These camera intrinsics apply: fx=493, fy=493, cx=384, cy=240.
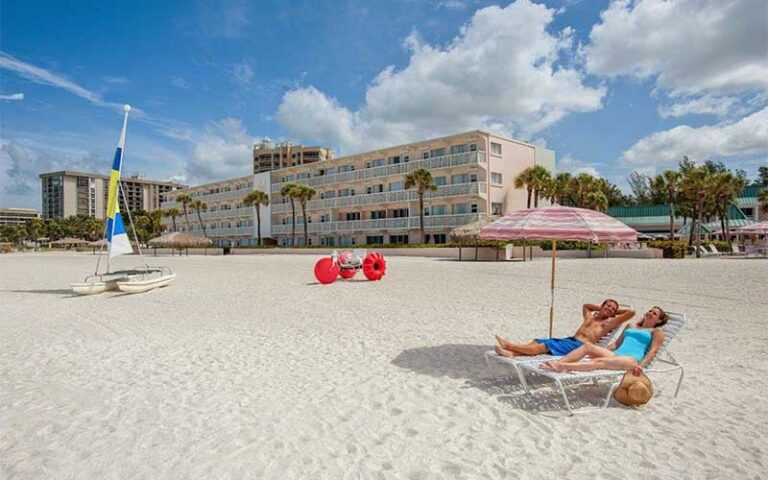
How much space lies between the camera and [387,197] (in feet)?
171

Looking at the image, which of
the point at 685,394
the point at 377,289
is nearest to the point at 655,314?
the point at 685,394

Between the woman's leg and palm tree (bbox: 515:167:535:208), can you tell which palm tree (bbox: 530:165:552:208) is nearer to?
palm tree (bbox: 515:167:535:208)

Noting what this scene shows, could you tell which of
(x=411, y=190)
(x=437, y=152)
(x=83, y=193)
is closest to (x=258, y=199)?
(x=411, y=190)

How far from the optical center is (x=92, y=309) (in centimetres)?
1375

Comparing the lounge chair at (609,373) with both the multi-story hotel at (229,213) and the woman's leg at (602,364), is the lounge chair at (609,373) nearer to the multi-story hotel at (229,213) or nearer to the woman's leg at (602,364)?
the woman's leg at (602,364)

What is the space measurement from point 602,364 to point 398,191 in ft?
152

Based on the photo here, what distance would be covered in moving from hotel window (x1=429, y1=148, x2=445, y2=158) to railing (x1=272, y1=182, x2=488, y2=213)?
3810 mm

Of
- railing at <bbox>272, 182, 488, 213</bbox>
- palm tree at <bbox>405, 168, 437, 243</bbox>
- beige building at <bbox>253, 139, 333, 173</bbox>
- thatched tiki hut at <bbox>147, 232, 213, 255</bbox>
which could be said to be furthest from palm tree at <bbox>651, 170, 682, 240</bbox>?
beige building at <bbox>253, 139, 333, 173</bbox>

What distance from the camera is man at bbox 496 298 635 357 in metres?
6.07

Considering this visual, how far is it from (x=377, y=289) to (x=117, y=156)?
11.3m

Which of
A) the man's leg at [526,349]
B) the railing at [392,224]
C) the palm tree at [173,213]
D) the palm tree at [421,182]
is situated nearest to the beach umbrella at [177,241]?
the railing at [392,224]

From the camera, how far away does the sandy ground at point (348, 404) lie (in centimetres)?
407

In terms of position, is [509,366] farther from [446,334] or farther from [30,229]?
[30,229]

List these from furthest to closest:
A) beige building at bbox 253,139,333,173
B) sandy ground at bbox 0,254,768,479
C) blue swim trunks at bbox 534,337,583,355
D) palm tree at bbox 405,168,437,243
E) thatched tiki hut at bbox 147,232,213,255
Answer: beige building at bbox 253,139,333,173
thatched tiki hut at bbox 147,232,213,255
palm tree at bbox 405,168,437,243
blue swim trunks at bbox 534,337,583,355
sandy ground at bbox 0,254,768,479
